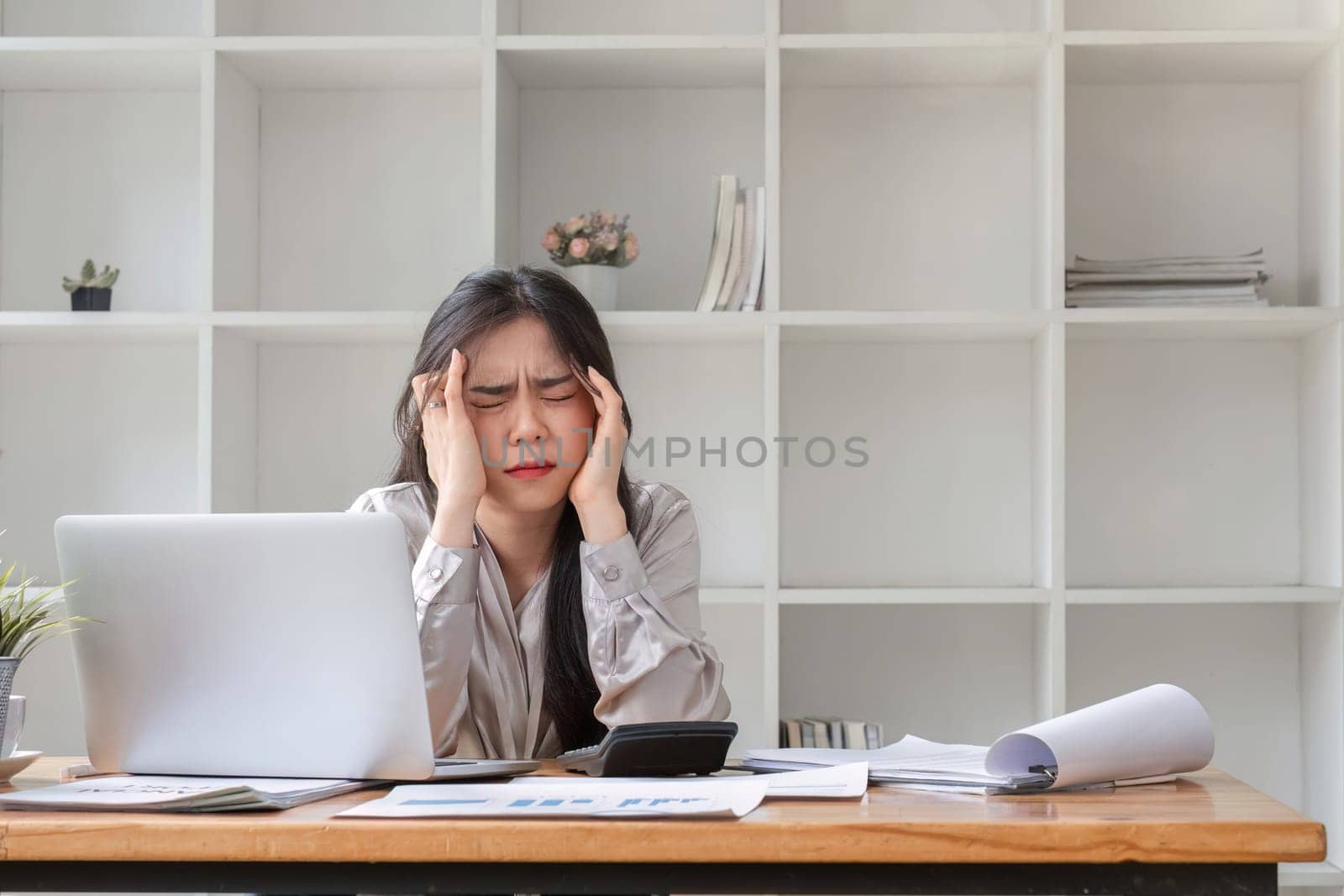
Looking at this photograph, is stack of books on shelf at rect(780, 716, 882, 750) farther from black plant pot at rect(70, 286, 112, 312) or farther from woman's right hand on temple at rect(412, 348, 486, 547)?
black plant pot at rect(70, 286, 112, 312)

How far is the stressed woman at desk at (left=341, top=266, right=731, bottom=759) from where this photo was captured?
5.17 ft

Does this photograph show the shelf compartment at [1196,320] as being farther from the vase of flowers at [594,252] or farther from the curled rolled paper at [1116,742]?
the curled rolled paper at [1116,742]

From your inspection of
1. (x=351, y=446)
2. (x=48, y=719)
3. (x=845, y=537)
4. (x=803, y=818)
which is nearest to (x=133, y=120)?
(x=351, y=446)

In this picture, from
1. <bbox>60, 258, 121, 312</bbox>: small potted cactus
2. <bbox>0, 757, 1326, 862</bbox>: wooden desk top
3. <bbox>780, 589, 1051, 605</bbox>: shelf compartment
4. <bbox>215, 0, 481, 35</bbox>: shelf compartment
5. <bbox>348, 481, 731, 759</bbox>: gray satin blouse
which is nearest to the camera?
<bbox>0, 757, 1326, 862</bbox>: wooden desk top

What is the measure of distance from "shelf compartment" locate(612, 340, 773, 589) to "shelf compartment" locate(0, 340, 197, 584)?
98 centimetres

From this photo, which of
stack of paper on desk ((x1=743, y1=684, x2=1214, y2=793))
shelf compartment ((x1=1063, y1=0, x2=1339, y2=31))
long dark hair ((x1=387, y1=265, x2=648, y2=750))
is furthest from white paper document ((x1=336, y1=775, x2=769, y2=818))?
shelf compartment ((x1=1063, y1=0, x2=1339, y2=31))

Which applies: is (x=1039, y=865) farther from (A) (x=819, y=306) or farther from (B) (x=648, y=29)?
(B) (x=648, y=29)

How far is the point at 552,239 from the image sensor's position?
2.45 metres

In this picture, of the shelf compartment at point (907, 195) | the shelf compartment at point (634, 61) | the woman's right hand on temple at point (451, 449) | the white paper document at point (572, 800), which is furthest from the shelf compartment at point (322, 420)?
the white paper document at point (572, 800)

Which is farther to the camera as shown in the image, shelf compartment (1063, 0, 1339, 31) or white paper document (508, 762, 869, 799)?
shelf compartment (1063, 0, 1339, 31)

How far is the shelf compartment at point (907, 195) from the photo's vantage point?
8.80ft

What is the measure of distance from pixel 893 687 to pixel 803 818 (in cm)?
189

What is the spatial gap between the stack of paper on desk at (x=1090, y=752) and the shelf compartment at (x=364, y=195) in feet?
6.23

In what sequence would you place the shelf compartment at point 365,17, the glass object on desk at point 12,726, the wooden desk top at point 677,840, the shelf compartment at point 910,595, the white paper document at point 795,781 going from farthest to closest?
the shelf compartment at point 365,17 < the shelf compartment at point 910,595 < the glass object on desk at point 12,726 < the white paper document at point 795,781 < the wooden desk top at point 677,840
